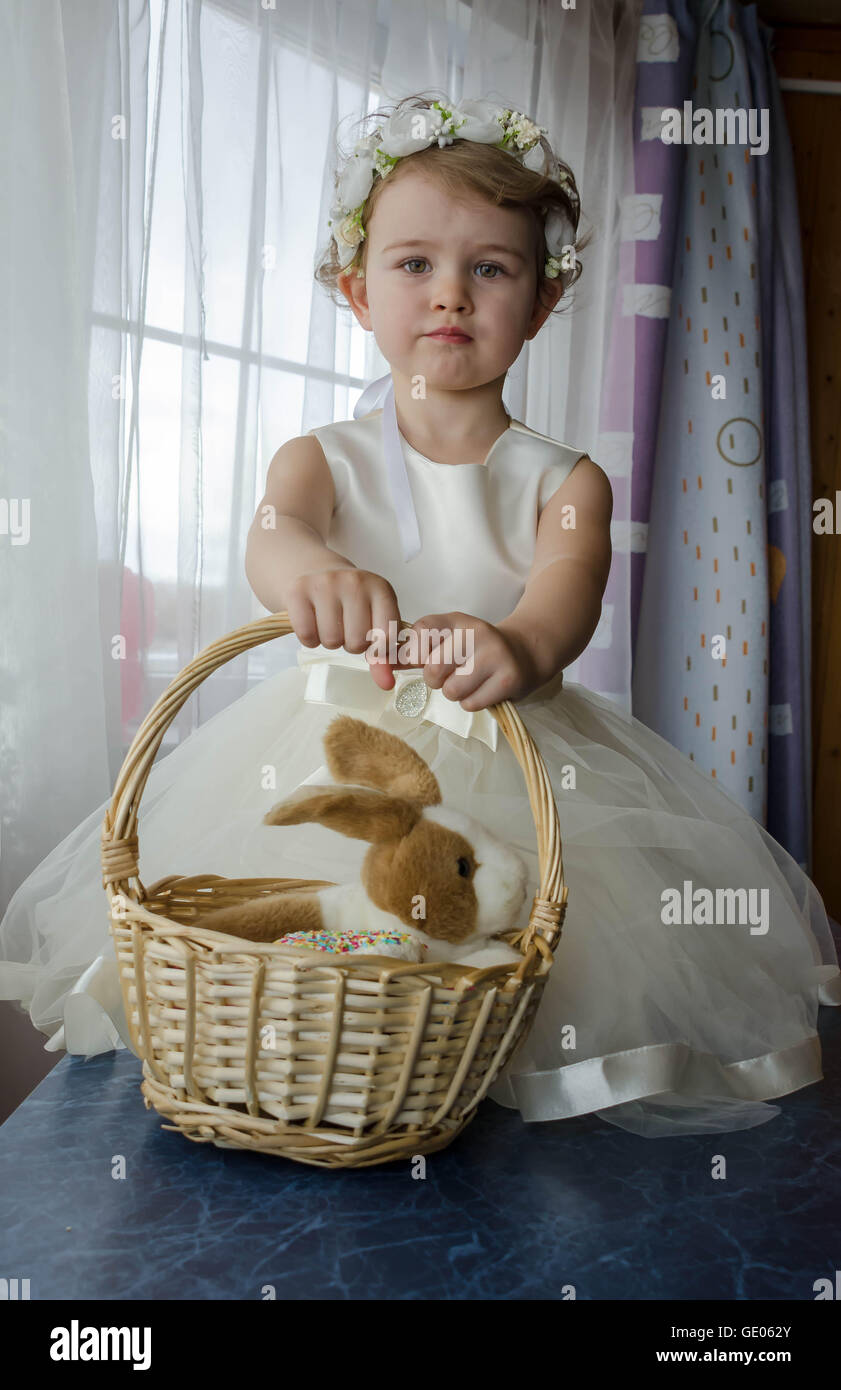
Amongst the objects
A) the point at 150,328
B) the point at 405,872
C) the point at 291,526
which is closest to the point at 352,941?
the point at 405,872

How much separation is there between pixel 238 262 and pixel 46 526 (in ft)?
1.65

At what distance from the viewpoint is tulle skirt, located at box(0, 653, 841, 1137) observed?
2.42 feet

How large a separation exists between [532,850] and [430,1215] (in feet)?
0.93

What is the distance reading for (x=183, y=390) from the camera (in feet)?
4.44

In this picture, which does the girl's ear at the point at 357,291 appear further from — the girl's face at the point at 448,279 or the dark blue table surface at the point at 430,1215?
the dark blue table surface at the point at 430,1215

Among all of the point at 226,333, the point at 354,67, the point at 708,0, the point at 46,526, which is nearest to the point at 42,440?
the point at 46,526

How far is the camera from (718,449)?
227 cm

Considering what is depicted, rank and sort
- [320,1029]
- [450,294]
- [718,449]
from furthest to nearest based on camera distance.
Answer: [718,449], [450,294], [320,1029]

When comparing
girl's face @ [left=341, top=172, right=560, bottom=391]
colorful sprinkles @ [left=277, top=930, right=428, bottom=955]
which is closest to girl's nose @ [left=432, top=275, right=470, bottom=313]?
girl's face @ [left=341, top=172, right=560, bottom=391]

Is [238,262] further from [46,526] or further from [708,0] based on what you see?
[708,0]

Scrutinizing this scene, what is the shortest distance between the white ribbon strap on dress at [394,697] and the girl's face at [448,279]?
0.94 ft

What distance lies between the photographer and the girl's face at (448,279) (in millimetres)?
910

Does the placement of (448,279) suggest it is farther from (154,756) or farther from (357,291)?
(154,756)

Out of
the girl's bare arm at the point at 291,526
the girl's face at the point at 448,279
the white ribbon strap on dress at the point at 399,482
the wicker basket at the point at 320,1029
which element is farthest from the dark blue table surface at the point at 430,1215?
the girl's face at the point at 448,279
